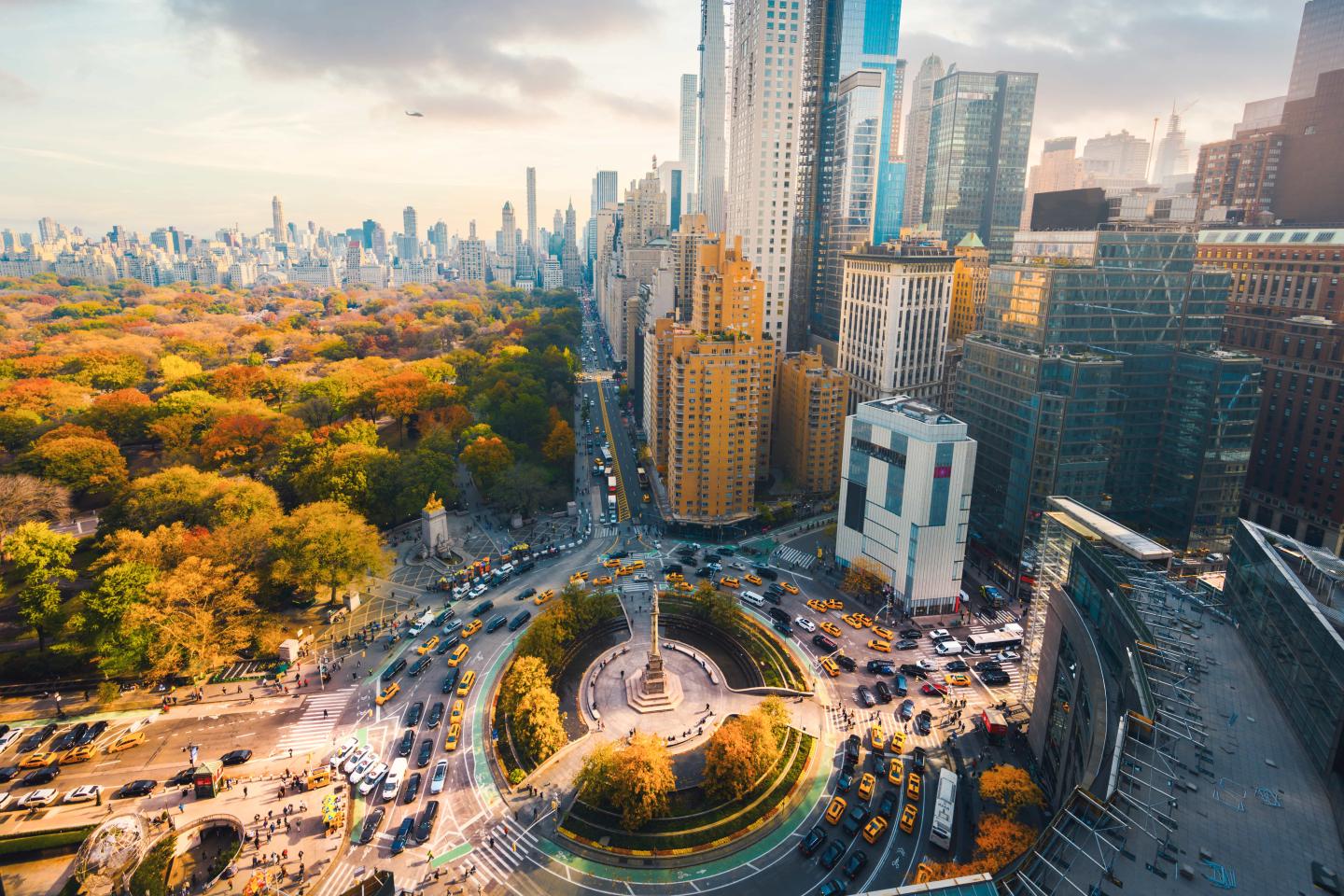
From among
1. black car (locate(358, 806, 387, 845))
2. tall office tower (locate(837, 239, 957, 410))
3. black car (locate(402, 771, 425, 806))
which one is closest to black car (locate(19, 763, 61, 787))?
black car (locate(358, 806, 387, 845))

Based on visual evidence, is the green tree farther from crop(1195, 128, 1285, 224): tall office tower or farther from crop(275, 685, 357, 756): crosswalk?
crop(1195, 128, 1285, 224): tall office tower

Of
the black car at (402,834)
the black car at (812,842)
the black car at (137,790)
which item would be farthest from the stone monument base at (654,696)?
the black car at (137,790)

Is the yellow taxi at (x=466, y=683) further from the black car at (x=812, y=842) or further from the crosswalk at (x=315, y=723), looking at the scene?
the black car at (x=812, y=842)

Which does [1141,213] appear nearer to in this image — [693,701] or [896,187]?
[693,701]

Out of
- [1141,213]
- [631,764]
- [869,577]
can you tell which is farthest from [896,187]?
[631,764]

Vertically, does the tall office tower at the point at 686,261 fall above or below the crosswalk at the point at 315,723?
above

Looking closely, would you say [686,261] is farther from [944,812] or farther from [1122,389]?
[944,812]

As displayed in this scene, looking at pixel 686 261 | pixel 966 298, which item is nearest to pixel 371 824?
pixel 966 298
